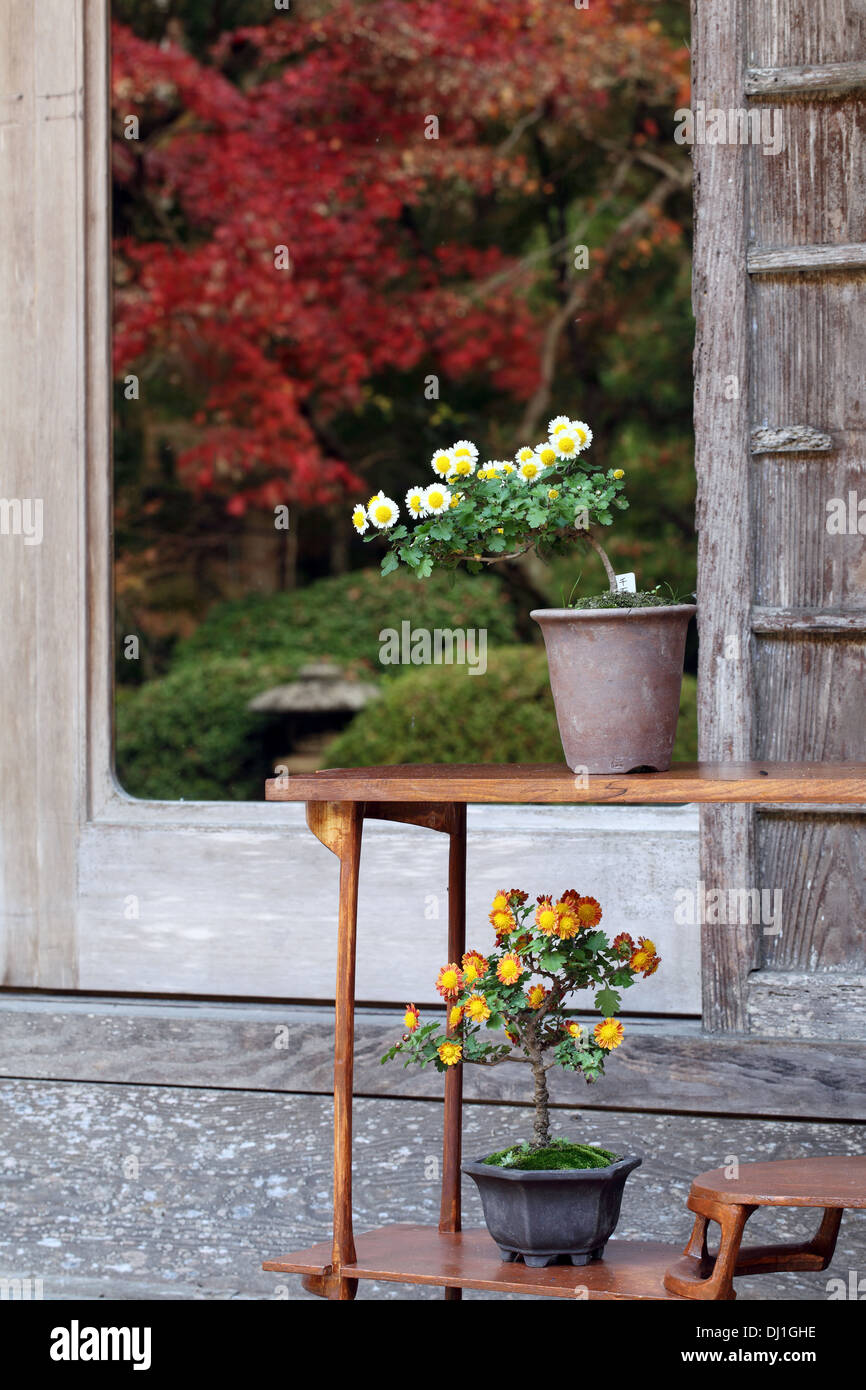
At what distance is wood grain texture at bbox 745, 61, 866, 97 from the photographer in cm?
245

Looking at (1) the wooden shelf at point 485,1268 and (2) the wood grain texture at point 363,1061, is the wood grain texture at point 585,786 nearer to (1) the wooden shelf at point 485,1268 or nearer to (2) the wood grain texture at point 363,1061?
(1) the wooden shelf at point 485,1268

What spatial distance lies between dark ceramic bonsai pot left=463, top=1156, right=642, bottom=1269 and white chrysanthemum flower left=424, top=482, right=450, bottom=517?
857mm

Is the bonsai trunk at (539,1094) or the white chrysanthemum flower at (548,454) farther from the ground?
the white chrysanthemum flower at (548,454)

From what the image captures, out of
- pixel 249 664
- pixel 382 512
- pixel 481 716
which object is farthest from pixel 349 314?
pixel 382 512

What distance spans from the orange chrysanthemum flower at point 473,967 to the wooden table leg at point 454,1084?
130mm

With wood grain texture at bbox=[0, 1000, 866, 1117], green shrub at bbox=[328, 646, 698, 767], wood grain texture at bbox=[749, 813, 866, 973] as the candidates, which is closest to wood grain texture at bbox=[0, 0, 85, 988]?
wood grain texture at bbox=[0, 1000, 866, 1117]

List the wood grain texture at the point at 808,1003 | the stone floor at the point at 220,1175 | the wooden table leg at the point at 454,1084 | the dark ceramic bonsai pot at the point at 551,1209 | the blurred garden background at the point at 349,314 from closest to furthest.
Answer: the dark ceramic bonsai pot at the point at 551,1209
the wooden table leg at the point at 454,1084
the wood grain texture at the point at 808,1003
the stone floor at the point at 220,1175
the blurred garden background at the point at 349,314

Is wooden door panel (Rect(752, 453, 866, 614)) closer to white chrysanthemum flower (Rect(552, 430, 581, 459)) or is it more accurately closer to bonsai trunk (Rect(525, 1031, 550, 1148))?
white chrysanthemum flower (Rect(552, 430, 581, 459))

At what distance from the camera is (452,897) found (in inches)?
86.5

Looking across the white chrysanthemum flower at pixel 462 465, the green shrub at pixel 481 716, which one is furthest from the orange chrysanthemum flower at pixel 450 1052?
the green shrub at pixel 481 716

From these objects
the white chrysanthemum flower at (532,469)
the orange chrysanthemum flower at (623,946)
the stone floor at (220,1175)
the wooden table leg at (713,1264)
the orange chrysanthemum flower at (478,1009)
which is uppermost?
the white chrysanthemum flower at (532,469)

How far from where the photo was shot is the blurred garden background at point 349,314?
6.49m

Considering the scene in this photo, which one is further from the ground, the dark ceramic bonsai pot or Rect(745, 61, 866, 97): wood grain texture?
Rect(745, 61, 866, 97): wood grain texture
